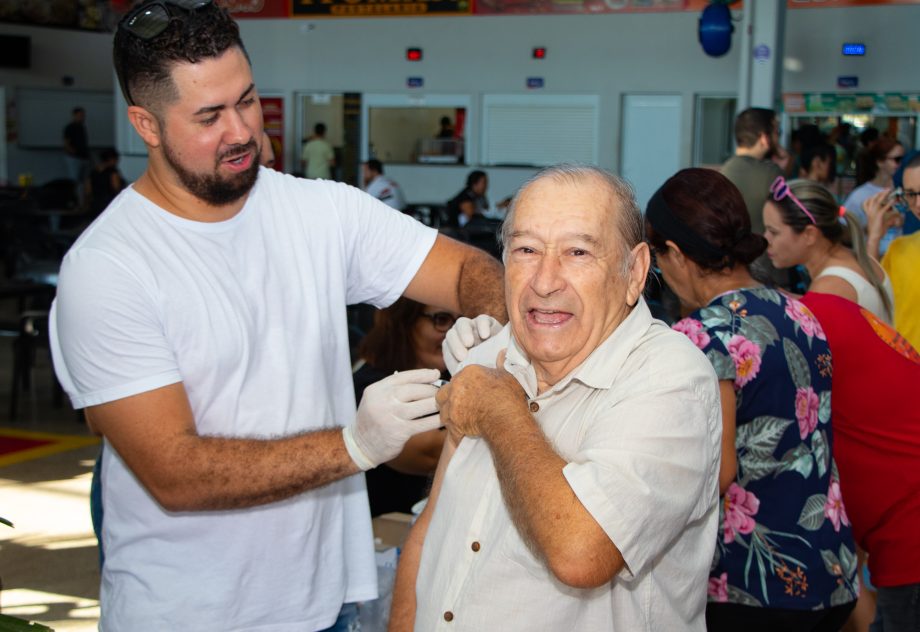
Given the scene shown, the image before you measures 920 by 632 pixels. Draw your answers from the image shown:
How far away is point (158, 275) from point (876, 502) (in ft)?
5.87

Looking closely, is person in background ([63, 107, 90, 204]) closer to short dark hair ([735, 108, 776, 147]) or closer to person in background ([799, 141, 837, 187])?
person in background ([799, 141, 837, 187])

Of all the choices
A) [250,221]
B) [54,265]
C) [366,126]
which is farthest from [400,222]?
[366,126]

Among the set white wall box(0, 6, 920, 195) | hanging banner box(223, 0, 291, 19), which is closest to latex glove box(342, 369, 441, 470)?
white wall box(0, 6, 920, 195)

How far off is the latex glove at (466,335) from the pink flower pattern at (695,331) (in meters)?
0.47

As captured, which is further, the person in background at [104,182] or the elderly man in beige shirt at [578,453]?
the person in background at [104,182]

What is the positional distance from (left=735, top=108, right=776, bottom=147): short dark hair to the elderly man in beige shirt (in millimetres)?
3765

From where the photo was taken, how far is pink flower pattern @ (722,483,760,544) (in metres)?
2.35

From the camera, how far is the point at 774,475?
92.1 inches

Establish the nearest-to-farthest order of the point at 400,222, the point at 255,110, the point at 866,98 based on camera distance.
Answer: the point at 255,110 → the point at 400,222 → the point at 866,98

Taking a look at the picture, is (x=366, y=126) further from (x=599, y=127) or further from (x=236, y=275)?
(x=236, y=275)

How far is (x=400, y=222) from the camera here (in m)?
2.27

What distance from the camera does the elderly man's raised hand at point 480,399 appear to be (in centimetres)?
164

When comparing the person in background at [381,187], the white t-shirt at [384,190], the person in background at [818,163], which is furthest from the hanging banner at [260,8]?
the person in background at [818,163]

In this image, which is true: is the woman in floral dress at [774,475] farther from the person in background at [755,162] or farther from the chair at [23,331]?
the chair at [23,331]
